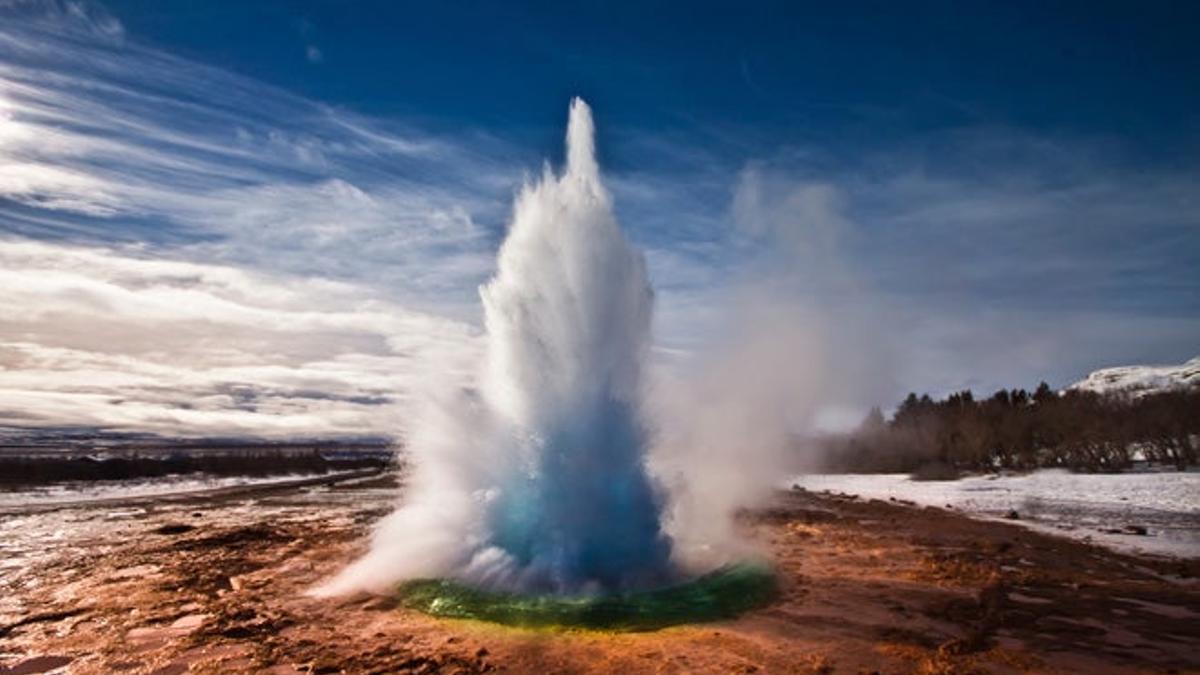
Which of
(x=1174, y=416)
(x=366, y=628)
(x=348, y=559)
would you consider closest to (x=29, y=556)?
(x=348, y=559)

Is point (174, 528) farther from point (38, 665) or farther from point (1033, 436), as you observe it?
point (1033, 436)

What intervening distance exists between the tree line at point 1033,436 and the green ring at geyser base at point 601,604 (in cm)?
4683

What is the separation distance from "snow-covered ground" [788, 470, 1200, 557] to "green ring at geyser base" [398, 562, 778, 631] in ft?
35.5

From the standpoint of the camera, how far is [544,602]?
1027cm

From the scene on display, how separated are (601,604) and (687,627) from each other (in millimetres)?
1540

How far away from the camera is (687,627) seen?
30.0 feet

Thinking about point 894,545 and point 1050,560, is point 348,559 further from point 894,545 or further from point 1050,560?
point 1050,560

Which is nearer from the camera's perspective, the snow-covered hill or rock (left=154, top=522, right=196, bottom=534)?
rock (left=154, top=522, right=196, bottom=534)

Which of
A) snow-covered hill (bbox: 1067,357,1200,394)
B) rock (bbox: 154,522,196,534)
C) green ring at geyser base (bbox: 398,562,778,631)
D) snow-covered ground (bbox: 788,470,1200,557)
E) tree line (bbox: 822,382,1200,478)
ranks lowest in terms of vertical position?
rock (bbox: 154,522,196,534)

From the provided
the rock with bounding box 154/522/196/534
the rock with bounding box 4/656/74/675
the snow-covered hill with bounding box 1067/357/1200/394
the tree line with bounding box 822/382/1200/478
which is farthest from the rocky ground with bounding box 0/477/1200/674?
the snow-covered hill with bounding box 1067/357/1200/394

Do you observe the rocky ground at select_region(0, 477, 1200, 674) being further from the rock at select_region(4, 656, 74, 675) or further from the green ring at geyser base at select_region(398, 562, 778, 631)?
the green ring at geyser base at select_region(398, 562, 778, 631)

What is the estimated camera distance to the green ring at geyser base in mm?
9445

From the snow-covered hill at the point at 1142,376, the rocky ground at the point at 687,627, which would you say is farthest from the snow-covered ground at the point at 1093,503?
the snow-covered hill at the point at 1142,376

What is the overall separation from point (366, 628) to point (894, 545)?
12.9m
